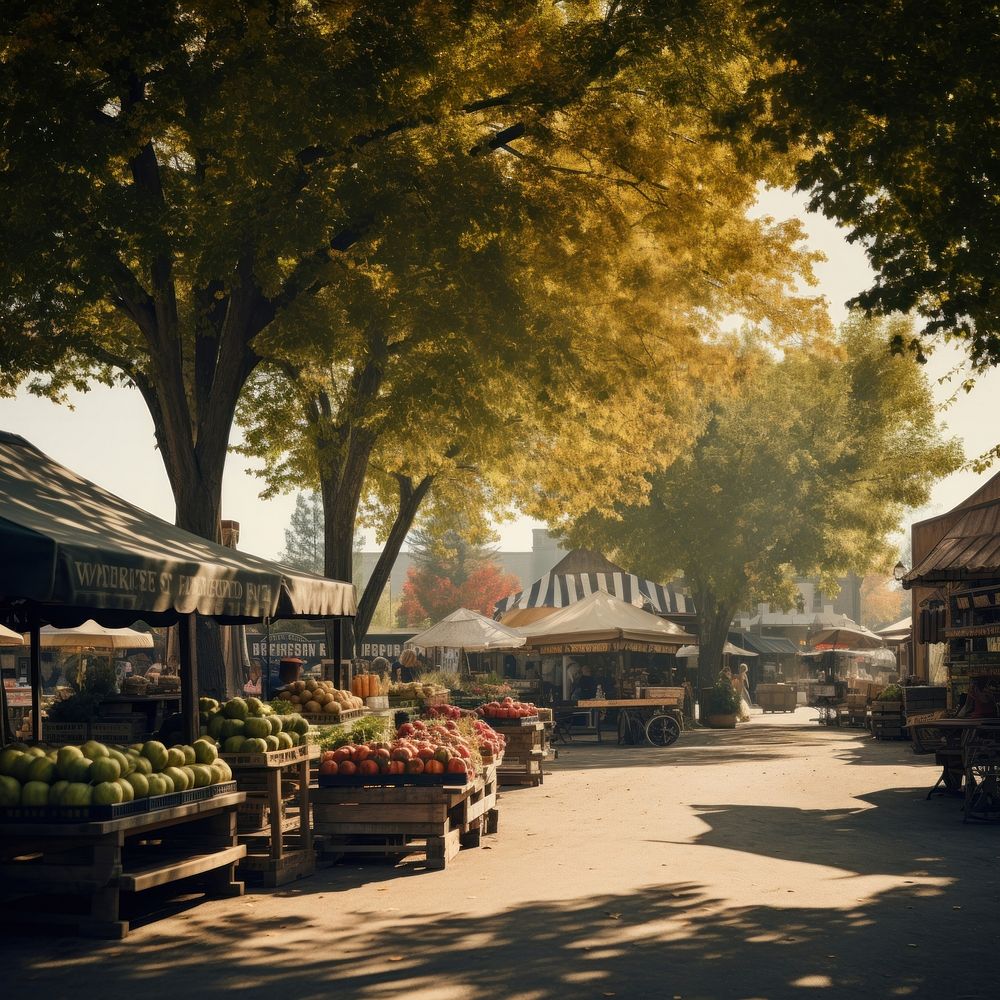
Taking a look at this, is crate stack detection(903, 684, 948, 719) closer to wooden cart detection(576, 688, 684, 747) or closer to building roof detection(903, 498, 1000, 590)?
building roof detection(903, 498, 1000, 590)

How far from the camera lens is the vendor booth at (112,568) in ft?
26.3

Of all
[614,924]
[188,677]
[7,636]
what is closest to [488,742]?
[188,677]

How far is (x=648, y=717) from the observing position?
94.3ft

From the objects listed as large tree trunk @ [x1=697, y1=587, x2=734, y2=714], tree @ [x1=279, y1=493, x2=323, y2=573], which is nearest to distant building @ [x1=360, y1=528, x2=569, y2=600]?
tree @ [x1=279, y1=493, x2=323, y2=573]

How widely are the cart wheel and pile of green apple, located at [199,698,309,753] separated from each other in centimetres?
1699

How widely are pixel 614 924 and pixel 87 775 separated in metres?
3.52

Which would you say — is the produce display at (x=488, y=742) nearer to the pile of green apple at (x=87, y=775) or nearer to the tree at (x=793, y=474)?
the pile of green apple at (x=87, y=775)

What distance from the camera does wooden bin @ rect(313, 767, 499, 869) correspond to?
11.2 m

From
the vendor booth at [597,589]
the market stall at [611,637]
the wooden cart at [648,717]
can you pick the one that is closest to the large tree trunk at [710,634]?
the vendor booth at [597,589]

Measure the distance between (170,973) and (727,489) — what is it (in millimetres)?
30002

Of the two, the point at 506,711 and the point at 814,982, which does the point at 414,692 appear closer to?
the point at 506,711

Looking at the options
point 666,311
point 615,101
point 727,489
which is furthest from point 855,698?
point 615,101

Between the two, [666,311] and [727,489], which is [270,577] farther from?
[727,489]

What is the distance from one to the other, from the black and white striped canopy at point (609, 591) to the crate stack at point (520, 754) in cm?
2304
